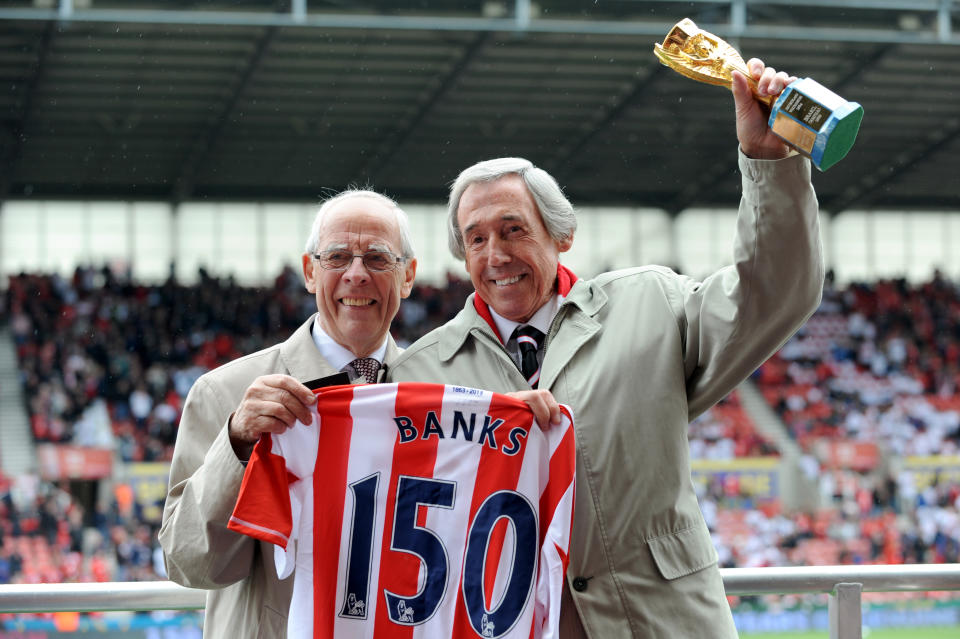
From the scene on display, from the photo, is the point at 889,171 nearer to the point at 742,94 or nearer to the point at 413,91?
the point at 413,91

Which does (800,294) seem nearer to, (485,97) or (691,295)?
(691,295)

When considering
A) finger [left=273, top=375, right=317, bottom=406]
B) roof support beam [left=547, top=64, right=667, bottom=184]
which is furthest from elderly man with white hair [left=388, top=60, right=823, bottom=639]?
roof support beam [left=547, top=64, right=667, bottom=184]

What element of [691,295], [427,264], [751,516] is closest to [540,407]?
[691,295]

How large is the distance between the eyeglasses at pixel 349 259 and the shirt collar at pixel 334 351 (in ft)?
0.41

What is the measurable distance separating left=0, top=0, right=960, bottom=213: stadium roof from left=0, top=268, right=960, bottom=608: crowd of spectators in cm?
222

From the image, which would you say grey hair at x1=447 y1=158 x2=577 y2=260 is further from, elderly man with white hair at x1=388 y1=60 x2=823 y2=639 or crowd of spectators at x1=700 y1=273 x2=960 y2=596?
crowd of spectators at x1=700 y1=273 x2=960 y2=596

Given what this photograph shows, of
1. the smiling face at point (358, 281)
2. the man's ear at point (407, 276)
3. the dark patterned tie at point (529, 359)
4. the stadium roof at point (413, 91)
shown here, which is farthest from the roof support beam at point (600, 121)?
the dark patterned tie at point (529, 359)

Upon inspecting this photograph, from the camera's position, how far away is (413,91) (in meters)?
15.4

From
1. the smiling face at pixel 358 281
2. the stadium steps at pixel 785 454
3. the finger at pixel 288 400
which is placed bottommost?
the stadium steps at pixel 785 454

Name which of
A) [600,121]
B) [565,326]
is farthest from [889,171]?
[565,326]

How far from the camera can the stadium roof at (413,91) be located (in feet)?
43.9

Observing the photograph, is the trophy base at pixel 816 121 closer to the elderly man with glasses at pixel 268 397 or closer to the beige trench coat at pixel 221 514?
the elderly man with glasses at pixel 268 397

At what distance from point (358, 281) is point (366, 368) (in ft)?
0.58

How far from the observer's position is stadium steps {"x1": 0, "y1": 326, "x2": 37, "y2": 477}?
13.7 metres
